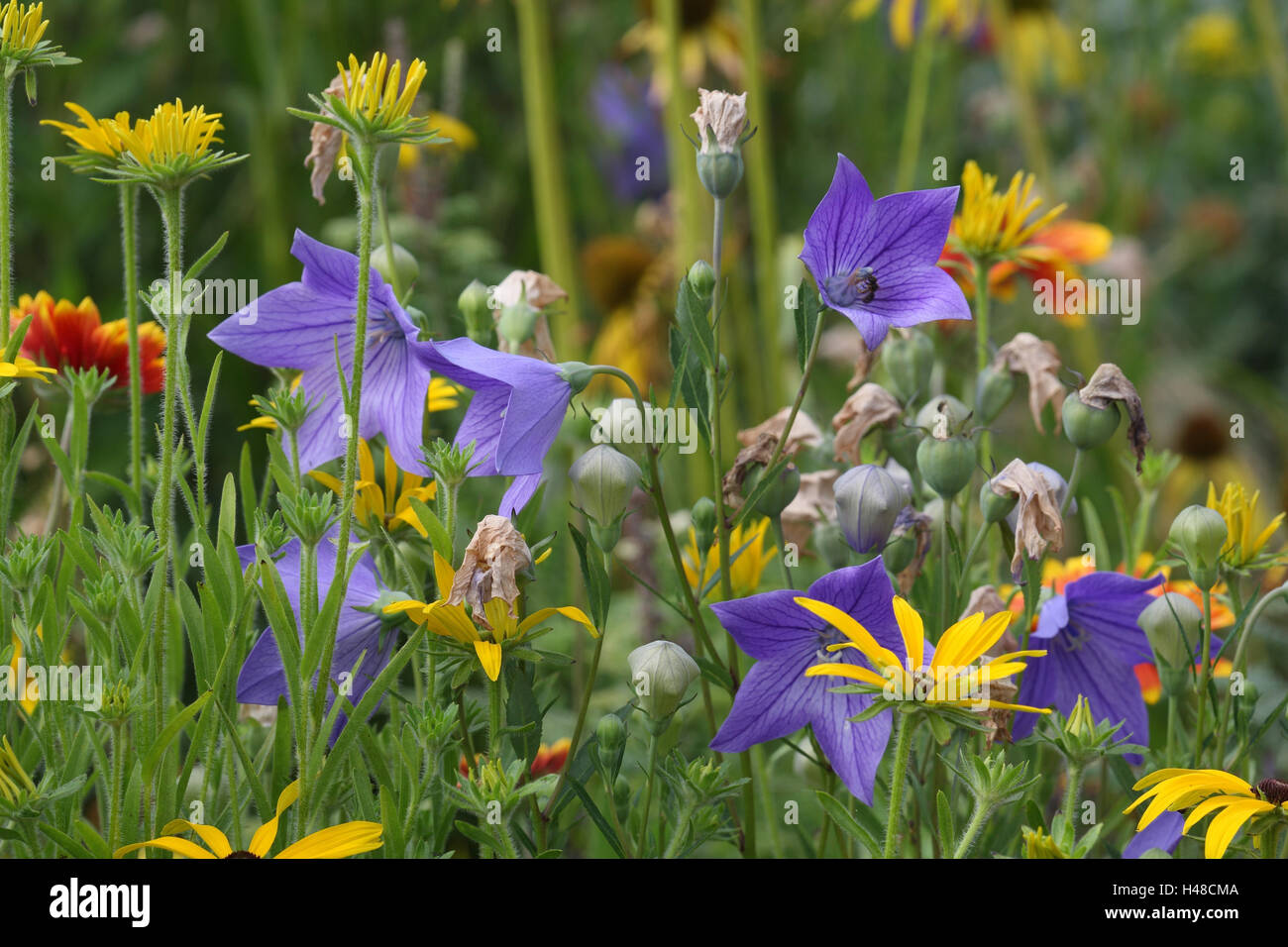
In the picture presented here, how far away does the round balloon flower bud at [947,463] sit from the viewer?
504mm

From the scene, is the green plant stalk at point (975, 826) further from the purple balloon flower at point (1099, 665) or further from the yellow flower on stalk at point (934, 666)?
the purple balloon flower at point (1099, 665)

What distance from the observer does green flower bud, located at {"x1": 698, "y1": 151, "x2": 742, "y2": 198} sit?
50cm

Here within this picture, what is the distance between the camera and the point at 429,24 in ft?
5.97

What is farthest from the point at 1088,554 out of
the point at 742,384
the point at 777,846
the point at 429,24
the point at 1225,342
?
the point at 1225,342

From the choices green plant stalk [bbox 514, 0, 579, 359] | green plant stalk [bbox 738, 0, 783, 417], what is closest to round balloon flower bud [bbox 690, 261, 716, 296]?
green plant stalk [bbox 514, 0, 579, 359]

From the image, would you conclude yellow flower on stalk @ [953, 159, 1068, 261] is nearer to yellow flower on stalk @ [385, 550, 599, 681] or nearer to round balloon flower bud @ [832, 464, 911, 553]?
round balloon flower bud @ [832, 464, 911, 553]

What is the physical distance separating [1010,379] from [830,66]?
176 centimetres

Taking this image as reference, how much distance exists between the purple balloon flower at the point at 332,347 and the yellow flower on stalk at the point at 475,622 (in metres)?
0.07

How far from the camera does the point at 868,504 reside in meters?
0.49

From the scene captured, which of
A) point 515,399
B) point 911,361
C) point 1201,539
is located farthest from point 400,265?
point 1201,539

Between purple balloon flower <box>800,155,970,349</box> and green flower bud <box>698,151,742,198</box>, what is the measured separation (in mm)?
41

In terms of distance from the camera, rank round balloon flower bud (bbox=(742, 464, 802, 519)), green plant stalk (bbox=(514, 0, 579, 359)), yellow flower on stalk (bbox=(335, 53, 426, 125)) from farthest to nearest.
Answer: green plant stalk (bbox=(514, 0, 579, 359)), round balloon flower bud (bbox=(742, 464, 802, 519)), yellow flower on stalk (bbox=(335, 53, 426, 125))

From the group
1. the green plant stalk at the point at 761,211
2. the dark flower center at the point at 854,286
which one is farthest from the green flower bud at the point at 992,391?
the green plant stalk at the point at 761,211

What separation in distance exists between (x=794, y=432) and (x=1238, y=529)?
203mm
